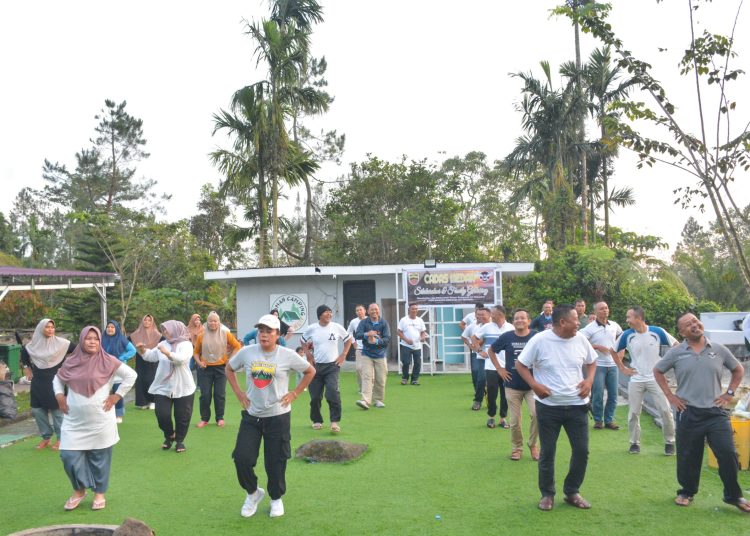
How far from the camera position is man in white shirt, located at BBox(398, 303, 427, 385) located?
564 inches

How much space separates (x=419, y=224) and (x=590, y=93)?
8.31 m

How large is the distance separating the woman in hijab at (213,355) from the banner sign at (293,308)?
26.6 ft

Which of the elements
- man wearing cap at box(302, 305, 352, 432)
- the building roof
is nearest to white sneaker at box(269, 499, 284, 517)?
man wearing cap at box(302, 305, 352, 432)

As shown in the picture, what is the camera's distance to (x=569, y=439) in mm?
5445

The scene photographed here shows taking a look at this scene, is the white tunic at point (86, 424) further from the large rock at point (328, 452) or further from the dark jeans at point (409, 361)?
the dark jeans at point (409, 361)

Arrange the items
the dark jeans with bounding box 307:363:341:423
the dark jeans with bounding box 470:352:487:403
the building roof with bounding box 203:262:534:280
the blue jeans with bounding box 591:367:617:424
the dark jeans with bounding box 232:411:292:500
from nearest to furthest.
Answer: the dark jeans with bounding box 232:411:292:500 → the blue jeans with bounding box 591:367:617:424 → the dark jeans with bounding box 307:363:341:423 → the dark jeans with bounding box 470:352:487:403 → the building roof with bounding box 203:262:534:280

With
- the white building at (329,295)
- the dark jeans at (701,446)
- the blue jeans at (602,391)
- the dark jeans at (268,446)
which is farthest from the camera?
the white building at (329,295)

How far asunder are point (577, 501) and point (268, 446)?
261cm

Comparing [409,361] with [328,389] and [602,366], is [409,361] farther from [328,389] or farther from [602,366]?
[602,366]

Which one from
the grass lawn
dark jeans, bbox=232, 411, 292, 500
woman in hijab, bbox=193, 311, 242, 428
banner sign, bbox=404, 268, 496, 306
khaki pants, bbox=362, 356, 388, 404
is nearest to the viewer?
the grass lawn

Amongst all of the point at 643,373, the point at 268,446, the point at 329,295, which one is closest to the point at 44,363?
the point at 268,446

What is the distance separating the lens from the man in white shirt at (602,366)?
28.3 feet

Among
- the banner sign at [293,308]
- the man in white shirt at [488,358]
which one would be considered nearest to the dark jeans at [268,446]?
the man in white shirt at [488,358]

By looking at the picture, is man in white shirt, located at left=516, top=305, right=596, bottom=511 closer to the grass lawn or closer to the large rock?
the grass lawn
